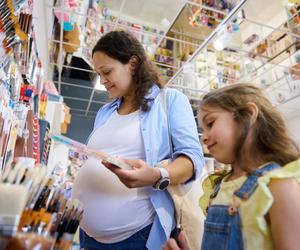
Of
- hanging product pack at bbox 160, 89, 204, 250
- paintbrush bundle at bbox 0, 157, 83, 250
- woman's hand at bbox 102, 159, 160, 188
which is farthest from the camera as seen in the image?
hanging product pack at bbox 160, 89, 204, 250

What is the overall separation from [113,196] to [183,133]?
0.25 meters

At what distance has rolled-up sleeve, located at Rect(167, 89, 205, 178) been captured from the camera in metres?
0.77

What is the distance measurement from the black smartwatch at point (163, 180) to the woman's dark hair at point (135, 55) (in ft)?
0.79

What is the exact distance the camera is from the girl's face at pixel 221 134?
68cm

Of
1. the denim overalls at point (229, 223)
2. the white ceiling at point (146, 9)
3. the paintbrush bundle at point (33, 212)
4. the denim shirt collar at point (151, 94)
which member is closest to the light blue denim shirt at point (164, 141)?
the denim shirt collar at point (151, 94)

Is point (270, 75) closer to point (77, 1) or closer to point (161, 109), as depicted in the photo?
point (77, 1)

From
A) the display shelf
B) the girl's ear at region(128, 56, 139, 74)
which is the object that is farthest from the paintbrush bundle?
the display shelf

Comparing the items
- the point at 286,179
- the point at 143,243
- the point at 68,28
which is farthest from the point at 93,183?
the point at 68,28

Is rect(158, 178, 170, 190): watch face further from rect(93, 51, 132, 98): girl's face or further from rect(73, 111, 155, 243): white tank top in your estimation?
rect(93, 51, 132, 98): girl's face

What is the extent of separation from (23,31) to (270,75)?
12.1 feet

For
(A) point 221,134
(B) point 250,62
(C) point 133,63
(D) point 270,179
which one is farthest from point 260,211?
(B) point 250,62

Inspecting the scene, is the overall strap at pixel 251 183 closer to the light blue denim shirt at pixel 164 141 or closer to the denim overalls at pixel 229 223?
the denim overalls at pixel 229 223

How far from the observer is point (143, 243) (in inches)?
26.9

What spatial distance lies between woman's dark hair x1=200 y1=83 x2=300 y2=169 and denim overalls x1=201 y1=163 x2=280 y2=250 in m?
0.05
